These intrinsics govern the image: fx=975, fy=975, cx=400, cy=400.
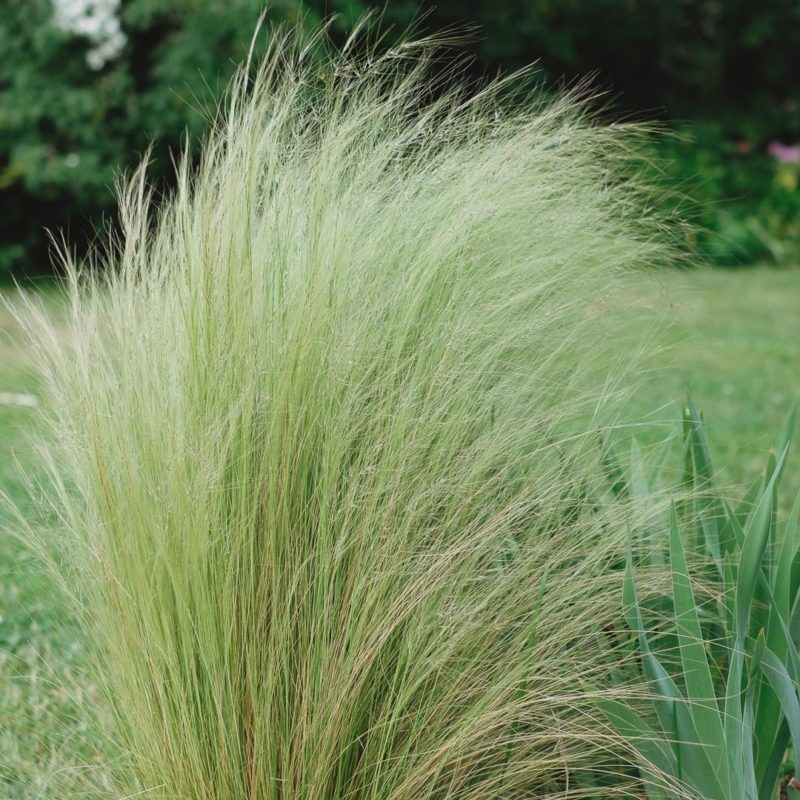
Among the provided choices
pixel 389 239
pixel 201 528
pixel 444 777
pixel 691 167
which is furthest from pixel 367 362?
pixel 691 167

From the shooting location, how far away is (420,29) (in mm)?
10602

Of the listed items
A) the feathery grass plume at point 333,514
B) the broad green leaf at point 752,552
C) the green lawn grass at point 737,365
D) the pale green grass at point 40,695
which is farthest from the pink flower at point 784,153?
the broad green leaf at point 752,552

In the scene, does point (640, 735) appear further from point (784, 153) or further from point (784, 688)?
point (784, 153)

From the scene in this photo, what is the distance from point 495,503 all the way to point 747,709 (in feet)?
1.68

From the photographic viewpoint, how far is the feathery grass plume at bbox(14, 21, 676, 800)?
155 cm

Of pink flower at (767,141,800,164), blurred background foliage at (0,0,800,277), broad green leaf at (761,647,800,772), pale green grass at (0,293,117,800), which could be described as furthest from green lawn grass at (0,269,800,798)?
pink flower at (767,141,800,164)

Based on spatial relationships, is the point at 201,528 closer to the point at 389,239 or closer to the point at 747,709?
the point at 389,239

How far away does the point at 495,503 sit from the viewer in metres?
1.66

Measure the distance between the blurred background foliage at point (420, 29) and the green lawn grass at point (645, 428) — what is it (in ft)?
5.06

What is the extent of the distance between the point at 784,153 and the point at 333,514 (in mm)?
13680

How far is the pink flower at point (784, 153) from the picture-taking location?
44.3ft

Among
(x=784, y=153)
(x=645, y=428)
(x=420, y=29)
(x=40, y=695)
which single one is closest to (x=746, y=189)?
(x=784, y=153)

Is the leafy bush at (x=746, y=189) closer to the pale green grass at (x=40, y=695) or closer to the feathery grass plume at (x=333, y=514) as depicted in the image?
the pale green grass at (x=40, y=695)

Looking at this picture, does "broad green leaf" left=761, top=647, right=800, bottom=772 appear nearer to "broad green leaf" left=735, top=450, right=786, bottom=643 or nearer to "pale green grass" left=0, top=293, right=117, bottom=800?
"broad green leaf" left=735, top=450, right=786, bottom=643
